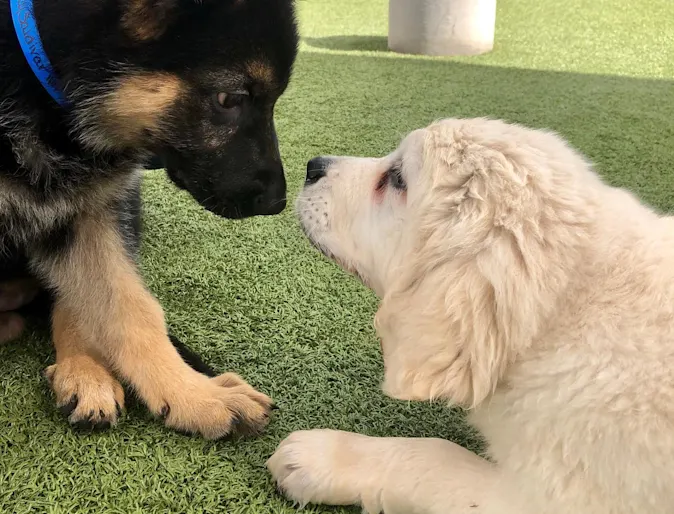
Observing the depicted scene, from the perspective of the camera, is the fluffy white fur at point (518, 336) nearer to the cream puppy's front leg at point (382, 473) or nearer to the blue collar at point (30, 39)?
the cream puppy's front leg at point (382, 473)

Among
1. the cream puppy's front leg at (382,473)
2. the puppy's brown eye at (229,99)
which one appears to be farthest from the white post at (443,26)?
the cream puppy's front leg at (382,473)

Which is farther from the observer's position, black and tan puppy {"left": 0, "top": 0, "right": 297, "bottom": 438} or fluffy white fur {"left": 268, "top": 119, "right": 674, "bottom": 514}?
black and tan puppy {"left": 0, "top": 0, "right": 297, "bottom": 438}

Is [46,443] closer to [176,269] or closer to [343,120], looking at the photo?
[176,269]

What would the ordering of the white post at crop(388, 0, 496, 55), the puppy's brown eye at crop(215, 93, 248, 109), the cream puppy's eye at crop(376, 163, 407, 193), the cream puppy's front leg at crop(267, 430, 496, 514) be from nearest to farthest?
the cream puppy's front leg at crop(267, 430, 496, 514) < the cream puppy's eye at crop(376, 163, 407, 193) < the puppy's brown eye at crop(215, 93, 248, 109) < the white post at crop(388, 0, 496, 55)

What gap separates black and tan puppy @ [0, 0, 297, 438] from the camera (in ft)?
3.95

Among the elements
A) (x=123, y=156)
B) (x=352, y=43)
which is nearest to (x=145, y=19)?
(x=123, y=156)

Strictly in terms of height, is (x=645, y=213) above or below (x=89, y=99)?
below

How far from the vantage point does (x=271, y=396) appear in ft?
4.28

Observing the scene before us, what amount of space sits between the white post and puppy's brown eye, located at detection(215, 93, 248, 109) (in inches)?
118

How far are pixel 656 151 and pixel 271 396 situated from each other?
196cm

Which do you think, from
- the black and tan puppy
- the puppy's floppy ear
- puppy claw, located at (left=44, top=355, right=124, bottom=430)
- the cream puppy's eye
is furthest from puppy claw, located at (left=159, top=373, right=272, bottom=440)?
the cream puppy's eye

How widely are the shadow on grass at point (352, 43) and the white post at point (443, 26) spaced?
0.22 meters

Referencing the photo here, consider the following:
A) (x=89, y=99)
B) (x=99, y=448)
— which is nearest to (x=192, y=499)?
(x=99, y=448)

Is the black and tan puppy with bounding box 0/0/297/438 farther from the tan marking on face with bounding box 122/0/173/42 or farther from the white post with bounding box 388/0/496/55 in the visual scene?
the white post with bounding box 388/0/496/55
